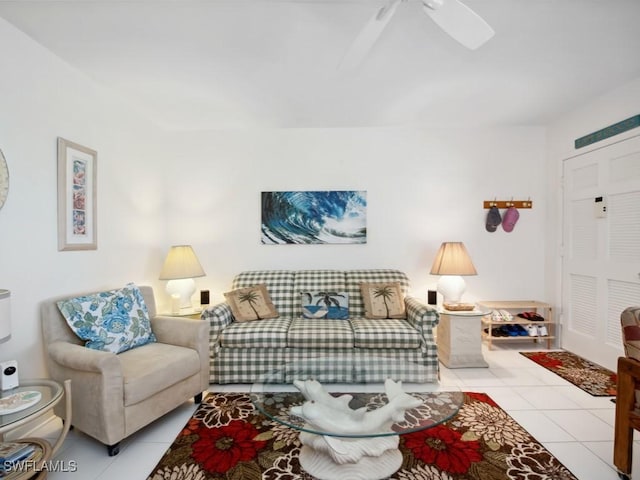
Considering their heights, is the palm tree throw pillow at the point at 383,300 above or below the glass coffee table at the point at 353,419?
above

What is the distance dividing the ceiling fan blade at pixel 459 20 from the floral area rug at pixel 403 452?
6.65ft

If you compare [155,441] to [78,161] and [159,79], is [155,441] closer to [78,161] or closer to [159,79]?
[78,161]

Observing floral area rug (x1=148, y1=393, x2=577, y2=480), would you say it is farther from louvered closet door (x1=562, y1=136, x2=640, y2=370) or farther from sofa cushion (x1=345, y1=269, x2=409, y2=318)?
louvered closet door (x1=562, y1=136, x2=640, y2=370)

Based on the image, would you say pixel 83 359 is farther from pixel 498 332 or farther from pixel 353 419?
pixel 498 332

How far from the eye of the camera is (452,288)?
3.25 m

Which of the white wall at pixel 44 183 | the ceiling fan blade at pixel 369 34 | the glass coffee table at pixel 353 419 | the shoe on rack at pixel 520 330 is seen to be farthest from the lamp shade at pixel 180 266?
the shoe on rack at pixel 520 330

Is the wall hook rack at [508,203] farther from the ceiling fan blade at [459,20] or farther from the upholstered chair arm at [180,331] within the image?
the upholstered chair arm at [180,331]

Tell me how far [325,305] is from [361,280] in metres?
0.50

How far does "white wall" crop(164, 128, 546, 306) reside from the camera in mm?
3666

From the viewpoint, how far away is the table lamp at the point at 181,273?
312 centimetres

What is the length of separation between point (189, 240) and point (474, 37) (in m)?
3.23

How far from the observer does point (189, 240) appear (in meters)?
3.70

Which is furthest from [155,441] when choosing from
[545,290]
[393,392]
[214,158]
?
[545,290]

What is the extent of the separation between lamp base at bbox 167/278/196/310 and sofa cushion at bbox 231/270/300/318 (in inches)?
17.2
